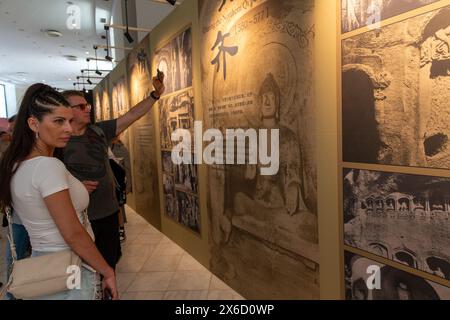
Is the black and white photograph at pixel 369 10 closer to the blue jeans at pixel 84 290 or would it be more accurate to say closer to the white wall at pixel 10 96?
the blue jeans at pixel 84 290

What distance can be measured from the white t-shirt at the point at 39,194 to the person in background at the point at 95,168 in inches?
38.3

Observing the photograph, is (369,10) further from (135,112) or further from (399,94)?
(135,112)

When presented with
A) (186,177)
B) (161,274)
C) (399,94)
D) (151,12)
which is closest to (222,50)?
(186,177)

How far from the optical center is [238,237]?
2848 mm

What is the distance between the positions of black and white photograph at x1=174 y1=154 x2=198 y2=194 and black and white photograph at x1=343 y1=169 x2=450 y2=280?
2.06 metres

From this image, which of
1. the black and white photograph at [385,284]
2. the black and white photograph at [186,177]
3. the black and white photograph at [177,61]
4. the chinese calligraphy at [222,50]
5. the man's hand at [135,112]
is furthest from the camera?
the black and white photograph at [186,177]

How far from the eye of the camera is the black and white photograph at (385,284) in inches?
57.9

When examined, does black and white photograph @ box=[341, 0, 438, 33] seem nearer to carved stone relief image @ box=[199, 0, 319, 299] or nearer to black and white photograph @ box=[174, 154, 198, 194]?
carved stone relief image @ box=[199, 0, 319, 299]

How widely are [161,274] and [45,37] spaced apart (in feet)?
40.7

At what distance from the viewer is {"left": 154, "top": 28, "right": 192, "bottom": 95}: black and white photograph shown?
3.48 meters

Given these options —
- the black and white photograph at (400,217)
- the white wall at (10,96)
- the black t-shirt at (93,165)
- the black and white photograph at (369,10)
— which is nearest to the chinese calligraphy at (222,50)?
the black and white photograph at (369,10)

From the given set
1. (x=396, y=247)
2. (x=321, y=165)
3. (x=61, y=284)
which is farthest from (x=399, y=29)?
(x=61, y=284)

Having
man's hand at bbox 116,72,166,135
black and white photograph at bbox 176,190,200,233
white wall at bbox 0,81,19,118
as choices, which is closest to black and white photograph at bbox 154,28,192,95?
man's hand at bbox 116,72,166,135

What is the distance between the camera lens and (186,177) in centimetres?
379
